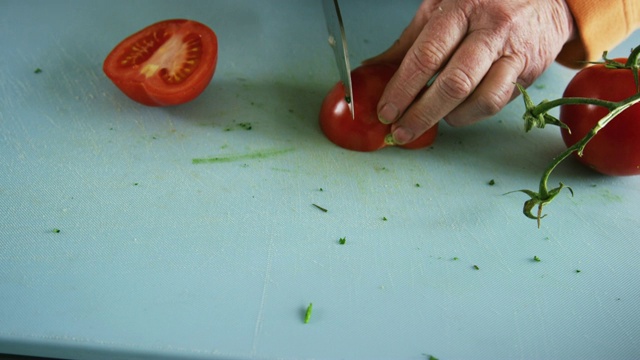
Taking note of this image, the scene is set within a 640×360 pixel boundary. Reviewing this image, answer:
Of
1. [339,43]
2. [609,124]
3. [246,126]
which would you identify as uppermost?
[339,43]

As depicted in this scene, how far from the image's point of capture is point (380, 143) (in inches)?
55.2

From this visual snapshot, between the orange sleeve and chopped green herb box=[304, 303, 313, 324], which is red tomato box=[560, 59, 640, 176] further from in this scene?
chopped green herb box=[304, 303, 313, 324]

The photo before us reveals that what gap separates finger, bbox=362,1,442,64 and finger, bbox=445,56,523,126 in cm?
20

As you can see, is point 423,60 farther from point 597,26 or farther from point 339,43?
point 597,26

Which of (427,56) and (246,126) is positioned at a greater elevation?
(427,56)

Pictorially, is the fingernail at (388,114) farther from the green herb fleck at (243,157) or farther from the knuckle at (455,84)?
the green herb fleck at (243,157)

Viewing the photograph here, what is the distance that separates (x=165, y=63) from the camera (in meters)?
1.49

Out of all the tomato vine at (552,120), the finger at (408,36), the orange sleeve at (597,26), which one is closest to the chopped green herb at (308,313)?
the tomato vine at (552,120)

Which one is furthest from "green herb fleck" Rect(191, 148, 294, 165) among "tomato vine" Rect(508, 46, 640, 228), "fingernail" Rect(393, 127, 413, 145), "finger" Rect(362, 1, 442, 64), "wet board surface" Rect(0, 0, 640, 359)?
"tomato vine" Rect(508, 46, 640, 228)

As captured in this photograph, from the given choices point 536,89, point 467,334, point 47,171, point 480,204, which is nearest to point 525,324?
point 467,334

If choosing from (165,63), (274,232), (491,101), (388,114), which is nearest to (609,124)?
(491,101)

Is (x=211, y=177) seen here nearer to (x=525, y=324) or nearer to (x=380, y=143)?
(x=380, y=143)

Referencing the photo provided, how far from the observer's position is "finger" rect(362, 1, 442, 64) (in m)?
1.47

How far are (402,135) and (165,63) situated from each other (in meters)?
0.56
